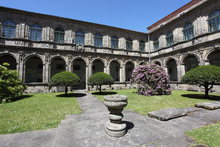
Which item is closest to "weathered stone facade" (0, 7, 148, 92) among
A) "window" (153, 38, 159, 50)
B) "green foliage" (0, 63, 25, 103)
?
"window" (153, 38, 159, 50)

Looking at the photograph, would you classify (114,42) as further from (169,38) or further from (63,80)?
A: (63,80)

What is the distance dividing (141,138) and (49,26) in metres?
16.2

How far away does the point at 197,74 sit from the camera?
809cm

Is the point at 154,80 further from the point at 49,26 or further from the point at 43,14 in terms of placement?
the point at 43,14

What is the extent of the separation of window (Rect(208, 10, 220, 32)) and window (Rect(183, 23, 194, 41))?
1804 mm

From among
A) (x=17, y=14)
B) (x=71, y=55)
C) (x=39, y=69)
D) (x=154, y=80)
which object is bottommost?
(x=154, y=80)

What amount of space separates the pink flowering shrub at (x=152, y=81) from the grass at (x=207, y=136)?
7266 millimetres

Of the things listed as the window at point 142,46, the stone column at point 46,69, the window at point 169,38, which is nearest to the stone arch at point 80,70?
the stone column at point 46,69

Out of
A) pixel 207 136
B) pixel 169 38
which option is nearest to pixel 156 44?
pixel 169 38

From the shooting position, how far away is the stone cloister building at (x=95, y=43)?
1217 cm

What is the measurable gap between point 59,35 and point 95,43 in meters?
5.05

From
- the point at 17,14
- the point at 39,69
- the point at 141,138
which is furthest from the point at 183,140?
the point at 39,69

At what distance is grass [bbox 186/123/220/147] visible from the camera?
242 centimetres

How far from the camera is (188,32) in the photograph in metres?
14.1
